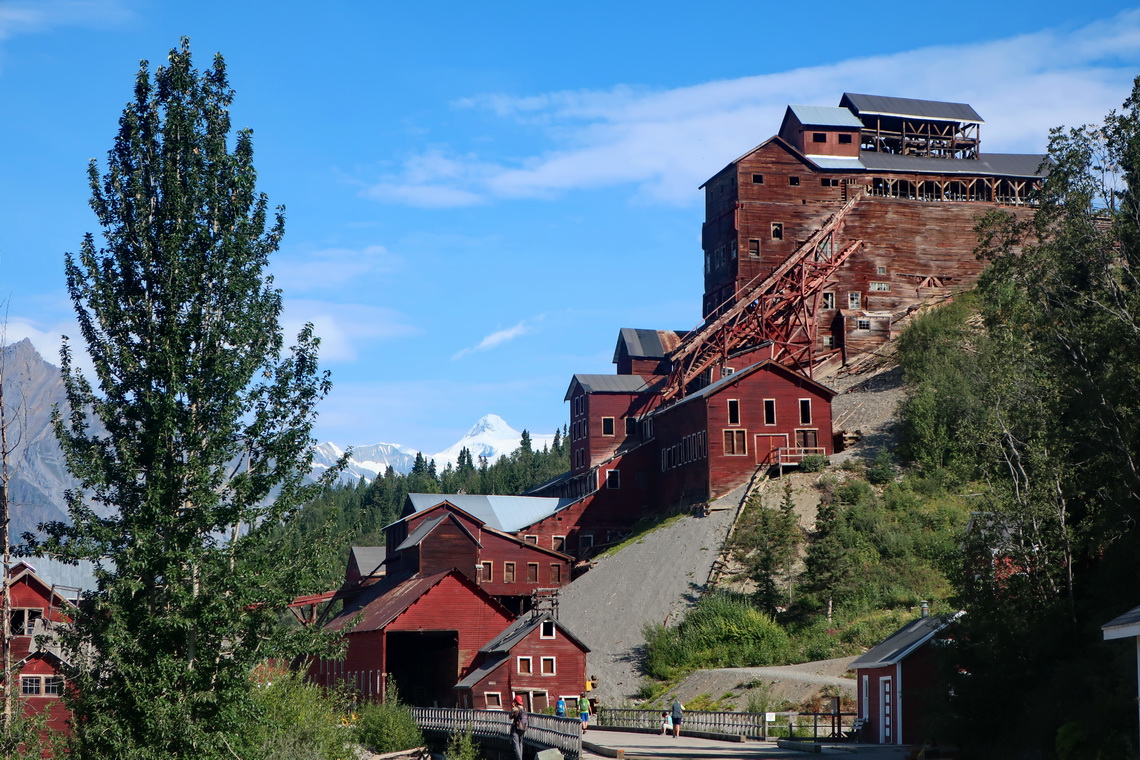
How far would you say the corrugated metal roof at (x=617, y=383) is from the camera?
277ft

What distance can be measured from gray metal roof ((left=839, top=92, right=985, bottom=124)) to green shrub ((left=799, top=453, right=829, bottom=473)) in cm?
3325

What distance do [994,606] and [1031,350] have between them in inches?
320

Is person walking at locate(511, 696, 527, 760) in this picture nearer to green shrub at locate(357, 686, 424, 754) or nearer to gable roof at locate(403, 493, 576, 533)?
green shrub at locate(357, 686, 424, 754)

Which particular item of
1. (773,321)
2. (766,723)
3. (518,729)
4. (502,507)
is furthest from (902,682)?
(773,321)

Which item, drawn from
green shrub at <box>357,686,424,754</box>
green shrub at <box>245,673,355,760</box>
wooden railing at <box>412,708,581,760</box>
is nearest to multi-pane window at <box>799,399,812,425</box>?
wooden railing at <box>412,708,581,760</box>

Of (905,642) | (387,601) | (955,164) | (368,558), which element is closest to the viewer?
(905,642)

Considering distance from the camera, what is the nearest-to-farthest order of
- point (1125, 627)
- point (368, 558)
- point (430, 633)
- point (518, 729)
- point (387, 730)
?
point (1125, 627), point (518, 729), point (387, 730), point (430, 633), point (368, 558)

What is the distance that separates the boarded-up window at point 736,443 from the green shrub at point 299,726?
3496cm

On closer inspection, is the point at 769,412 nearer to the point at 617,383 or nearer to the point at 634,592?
the point at 634,592

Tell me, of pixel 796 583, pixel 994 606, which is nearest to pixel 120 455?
pixel 994 606

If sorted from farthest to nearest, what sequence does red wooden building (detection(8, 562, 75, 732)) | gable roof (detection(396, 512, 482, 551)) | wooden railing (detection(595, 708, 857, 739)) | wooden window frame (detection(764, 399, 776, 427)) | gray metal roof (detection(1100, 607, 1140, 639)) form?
wooden window frame (detection(764, 399, 776, 427)), gable roof (detection(396, 512, 482, 551)), red wooden building (detection(8, 562, 75, 732)), wooden railing (detection(595, 708, 857, 739)), gray metal roof (detection(1100, 607, 1140, 639))

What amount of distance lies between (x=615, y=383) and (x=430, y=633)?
29.5 metres

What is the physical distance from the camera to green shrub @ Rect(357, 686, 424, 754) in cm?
4875

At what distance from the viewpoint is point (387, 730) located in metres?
48.9
